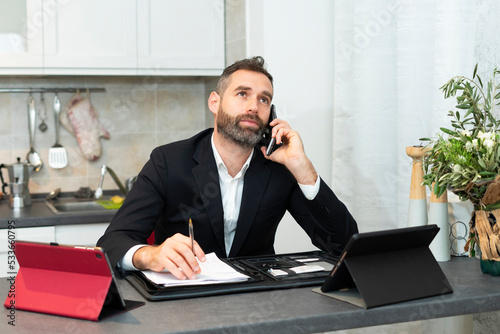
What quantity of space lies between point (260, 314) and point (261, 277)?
24 centimetres

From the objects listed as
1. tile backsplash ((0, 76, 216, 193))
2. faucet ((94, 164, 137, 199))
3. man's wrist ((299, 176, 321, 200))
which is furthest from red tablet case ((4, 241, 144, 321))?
tile backsplash ((0, 76, 216, 193))

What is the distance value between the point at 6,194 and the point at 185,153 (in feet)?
5.32

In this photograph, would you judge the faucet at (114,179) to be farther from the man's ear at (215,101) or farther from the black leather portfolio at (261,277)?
the black leather portfolio at (261,277)

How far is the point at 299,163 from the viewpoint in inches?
74.4

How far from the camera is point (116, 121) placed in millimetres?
3410

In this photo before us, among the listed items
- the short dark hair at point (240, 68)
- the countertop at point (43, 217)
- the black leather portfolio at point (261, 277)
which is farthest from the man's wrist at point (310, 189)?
the countertop at point (43, 217)

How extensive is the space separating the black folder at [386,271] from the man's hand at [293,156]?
58cm

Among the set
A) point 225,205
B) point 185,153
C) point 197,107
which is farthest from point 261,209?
point 197,107

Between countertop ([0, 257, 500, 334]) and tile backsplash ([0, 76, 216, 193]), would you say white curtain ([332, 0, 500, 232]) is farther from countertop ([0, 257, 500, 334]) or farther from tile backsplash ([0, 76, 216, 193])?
tile backsplash ([0, 76, 216, 193])

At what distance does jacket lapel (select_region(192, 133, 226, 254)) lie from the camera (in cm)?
192

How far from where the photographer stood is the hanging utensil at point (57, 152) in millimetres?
3260

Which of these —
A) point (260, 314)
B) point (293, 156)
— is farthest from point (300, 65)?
point (260, 314)

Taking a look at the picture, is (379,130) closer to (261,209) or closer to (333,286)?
(261,209)

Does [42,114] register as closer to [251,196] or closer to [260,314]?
[251,196]
